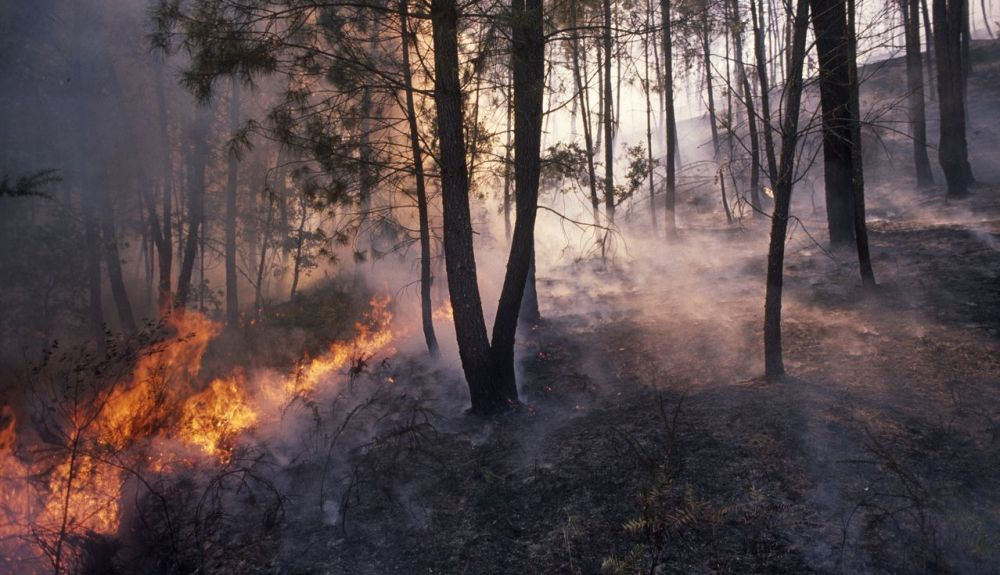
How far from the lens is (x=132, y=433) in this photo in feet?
26.1

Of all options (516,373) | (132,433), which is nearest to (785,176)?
(516,373)

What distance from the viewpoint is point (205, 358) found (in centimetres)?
1486

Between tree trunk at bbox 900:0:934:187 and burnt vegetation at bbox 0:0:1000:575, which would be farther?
tree trunk at bbox 900:0:934:187

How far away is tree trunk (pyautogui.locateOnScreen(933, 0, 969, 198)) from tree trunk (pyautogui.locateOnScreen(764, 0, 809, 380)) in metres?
11.9

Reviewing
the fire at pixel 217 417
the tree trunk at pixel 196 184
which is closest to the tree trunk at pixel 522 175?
the fire at pixel 217 417

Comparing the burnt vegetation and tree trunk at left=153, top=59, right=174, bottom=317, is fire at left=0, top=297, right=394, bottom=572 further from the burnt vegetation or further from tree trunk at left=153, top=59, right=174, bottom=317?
tree trunk at left=153, top=59, right=174, bottom=317

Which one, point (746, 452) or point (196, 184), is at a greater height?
point (196, 184)

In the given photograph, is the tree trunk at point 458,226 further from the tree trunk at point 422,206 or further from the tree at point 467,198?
the tree trunk at point 422,206

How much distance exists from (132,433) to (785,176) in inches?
372

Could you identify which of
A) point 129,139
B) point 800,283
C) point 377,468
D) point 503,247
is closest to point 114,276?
A: point 129,139

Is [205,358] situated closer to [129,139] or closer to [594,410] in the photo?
[129,139]

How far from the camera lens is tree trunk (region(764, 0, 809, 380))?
6102mm

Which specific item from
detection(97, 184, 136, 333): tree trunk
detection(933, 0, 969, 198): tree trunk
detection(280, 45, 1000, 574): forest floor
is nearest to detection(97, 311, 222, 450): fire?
detection(280, 45, 1000, 574): forest floor

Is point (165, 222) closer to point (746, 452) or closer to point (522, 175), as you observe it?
point (522, 175)
